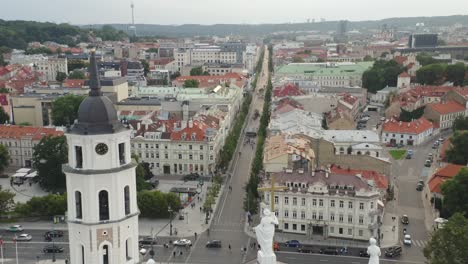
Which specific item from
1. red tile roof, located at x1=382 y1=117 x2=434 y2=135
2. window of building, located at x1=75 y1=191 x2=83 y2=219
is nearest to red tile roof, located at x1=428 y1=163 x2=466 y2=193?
red tile roof, located at x1=382 y1=117 x2=434 y2=135

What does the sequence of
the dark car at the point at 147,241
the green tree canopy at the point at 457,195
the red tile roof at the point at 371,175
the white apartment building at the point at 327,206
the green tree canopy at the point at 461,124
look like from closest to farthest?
1. the dark car at the point at 147,241
2. the white apartment building at the point at 327,206
3. the green tree canopy at the point at 457,195
4. the red tile roof at the point at 371,175
5. the green tree canopy at the point at 461,124

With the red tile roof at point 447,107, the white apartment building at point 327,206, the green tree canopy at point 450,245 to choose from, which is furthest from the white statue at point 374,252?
the red tile roof at point 447,107

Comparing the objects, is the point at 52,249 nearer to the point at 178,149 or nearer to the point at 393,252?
the point at 178,149

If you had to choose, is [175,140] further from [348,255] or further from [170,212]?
[348,255]

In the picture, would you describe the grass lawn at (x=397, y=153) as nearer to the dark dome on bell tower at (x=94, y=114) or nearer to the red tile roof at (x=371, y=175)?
the red tile roof at (x=371, y=175)

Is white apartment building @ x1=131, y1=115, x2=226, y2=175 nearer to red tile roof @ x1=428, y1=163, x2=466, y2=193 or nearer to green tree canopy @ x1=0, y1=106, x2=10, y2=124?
red tile roof @ x1=428, y1=163, x2=466, y2=193
